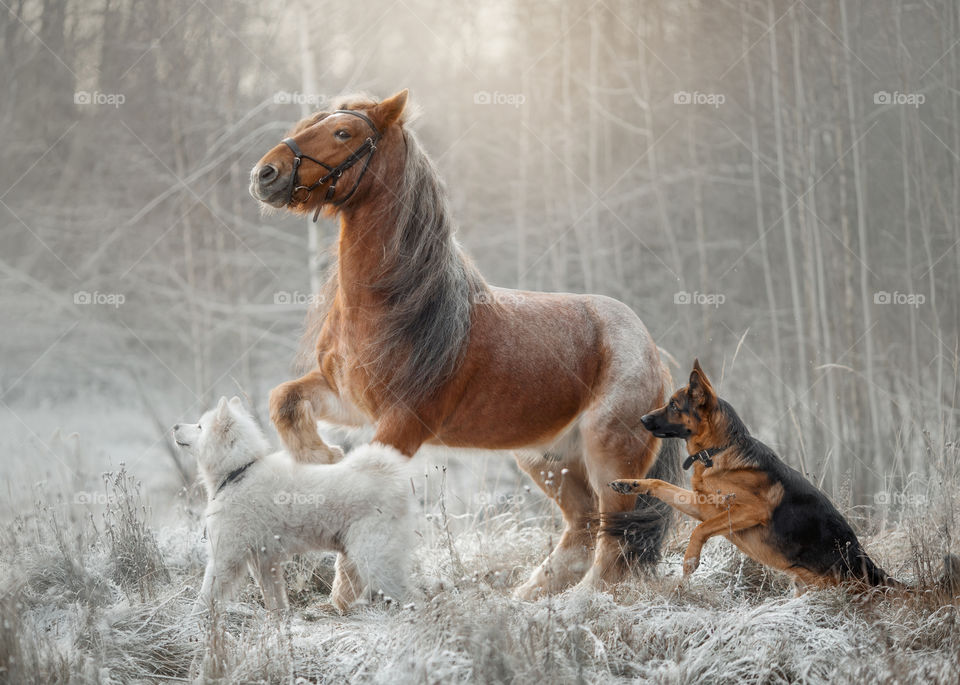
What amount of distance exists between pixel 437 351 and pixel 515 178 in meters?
11.7

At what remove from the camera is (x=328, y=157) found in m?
4.48

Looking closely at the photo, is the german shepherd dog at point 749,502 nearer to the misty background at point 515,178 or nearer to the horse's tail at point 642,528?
the horse's tail at point 642,528

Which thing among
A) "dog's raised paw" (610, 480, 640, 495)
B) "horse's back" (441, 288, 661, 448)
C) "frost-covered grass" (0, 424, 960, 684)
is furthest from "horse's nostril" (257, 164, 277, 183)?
"dog's raised paw" (610, 480, 640, 495)

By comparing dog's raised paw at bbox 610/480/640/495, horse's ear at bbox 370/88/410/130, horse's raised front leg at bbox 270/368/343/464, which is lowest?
dog's raised paw at bbox 610/480/640/495

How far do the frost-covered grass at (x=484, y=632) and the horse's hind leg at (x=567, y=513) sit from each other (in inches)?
18.1

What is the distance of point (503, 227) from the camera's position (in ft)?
54.3

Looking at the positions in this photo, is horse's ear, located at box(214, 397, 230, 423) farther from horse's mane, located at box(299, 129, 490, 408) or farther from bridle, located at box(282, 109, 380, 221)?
bridle, located at box(282, 109, 380, 221)

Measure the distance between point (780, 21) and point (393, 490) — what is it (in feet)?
32.9

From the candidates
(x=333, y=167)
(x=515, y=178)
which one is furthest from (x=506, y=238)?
(x=333, y=167)

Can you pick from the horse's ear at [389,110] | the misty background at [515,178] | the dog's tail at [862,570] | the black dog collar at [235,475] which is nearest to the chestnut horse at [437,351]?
the horse's ear at [389,110]

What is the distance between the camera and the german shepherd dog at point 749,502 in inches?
173

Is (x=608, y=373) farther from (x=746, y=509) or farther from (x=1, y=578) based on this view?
(x=1, y=578)

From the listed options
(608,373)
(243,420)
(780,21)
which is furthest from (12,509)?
(780,21)

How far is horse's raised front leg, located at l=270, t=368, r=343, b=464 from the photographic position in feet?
15.0
